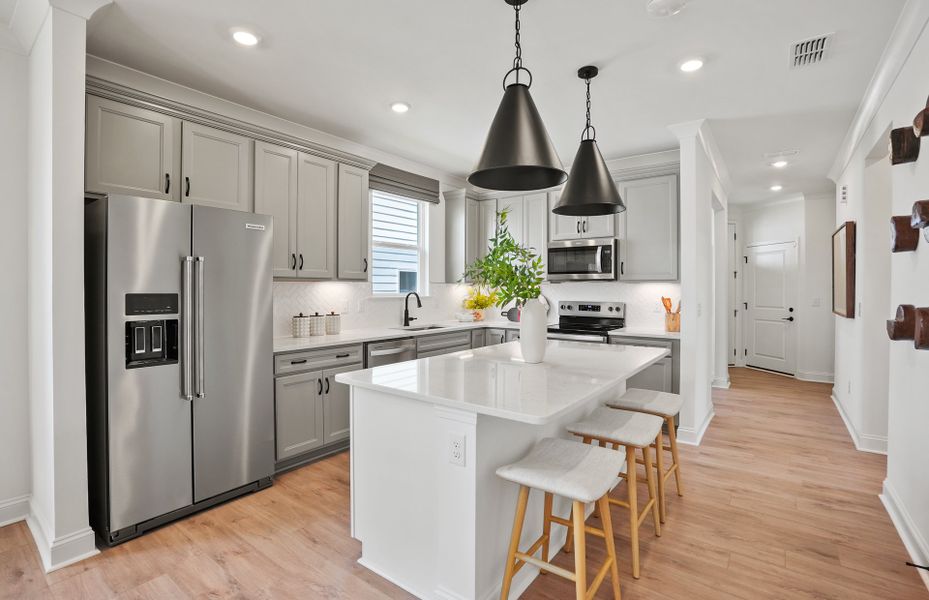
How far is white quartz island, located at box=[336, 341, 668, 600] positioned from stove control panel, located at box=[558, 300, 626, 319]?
273 cm

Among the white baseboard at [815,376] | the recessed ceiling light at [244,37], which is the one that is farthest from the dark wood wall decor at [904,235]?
the white baseboard at [815,376]

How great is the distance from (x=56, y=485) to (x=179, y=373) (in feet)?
2.32

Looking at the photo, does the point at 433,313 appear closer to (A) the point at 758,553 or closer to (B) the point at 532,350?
(B) the point at 532,350

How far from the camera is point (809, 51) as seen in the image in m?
2.65

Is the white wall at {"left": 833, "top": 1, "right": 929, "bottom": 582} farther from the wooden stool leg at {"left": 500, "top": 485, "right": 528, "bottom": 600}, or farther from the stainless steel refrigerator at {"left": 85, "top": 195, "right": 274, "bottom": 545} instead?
the stainless steel refrigerator at {"left": 85, "top": 195, "right": 274, "bottom": 545}

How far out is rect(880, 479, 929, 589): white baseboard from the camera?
2148 mm

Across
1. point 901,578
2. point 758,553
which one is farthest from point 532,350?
point 901,578

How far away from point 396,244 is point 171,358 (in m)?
2.68

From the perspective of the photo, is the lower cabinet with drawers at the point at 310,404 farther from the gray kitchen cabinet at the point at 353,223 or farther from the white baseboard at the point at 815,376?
the white baseboard at the point at 815,376

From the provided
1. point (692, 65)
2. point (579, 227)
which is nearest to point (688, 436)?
point (579, 227)

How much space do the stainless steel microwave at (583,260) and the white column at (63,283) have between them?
402 cm

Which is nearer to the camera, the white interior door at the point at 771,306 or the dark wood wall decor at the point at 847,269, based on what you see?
the dark wood wall decor at the point at 847,269

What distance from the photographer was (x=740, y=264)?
A: 25.2ft

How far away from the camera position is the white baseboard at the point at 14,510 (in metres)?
2.56
